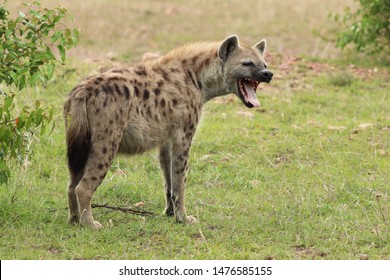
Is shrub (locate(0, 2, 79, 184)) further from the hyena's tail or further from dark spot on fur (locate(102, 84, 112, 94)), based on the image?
dark spot on fur (locate(102, 84, 112, 94))

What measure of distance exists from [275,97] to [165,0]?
666cm

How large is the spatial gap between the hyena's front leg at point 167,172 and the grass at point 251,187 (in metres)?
0.14

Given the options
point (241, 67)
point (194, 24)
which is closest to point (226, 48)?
point (241, 67)

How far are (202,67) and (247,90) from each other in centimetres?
39

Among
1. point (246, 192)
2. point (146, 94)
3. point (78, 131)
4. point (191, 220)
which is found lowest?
point (246, 192)

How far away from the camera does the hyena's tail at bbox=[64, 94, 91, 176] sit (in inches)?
215

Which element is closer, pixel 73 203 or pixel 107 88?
pixel 107 88

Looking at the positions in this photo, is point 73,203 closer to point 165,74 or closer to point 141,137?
point 141,137

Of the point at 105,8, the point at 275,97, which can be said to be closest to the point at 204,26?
the point at 105,8

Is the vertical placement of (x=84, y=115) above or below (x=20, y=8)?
above

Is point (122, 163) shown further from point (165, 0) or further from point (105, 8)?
point (165, 0)

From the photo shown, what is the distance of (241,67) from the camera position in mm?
6219

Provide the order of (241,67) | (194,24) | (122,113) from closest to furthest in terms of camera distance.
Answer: (122,113) < (241,67) < (194,24)

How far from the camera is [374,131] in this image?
8.60 m
